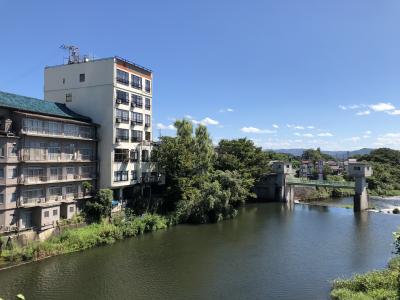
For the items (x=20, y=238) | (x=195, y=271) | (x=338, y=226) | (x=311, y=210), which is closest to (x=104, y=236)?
(x=20, y=238)

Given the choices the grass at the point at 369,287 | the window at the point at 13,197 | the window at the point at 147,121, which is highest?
the window at the point at 147,121

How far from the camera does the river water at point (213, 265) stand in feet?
80.2

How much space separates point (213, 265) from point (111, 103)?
876 inches

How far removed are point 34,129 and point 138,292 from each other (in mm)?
19301

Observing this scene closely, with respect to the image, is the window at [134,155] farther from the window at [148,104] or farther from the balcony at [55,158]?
the window at [148,104]

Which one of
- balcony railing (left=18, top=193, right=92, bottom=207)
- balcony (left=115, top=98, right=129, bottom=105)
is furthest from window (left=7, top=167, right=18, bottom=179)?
balcony (left=115, top=98, right=129, bottom=105)

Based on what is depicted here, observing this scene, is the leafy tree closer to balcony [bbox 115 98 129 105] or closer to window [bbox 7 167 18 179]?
window [bbox 7 167 18 179]

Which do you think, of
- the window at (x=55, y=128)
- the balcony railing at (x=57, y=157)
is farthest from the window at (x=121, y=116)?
the window at (x=55, y=128)

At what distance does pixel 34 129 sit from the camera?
34656 mm

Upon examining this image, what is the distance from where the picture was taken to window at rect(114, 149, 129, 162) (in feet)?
142

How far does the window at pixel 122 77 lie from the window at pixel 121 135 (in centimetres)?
575

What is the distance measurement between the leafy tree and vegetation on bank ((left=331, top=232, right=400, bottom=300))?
2462cm

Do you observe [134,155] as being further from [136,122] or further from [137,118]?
[137,118]

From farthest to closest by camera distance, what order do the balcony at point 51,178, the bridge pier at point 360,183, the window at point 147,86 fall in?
the bridge pier at point 360,183, the window at point 147,86, the balcony at point 51,178
